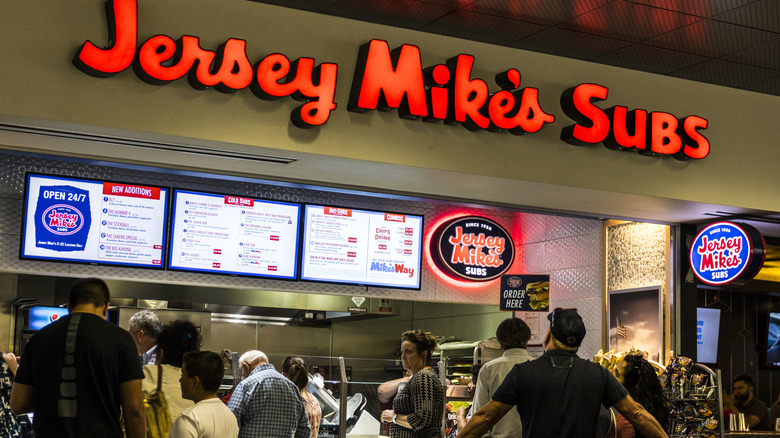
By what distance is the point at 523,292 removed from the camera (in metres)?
8.35

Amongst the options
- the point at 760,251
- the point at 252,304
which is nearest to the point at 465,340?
the point at 252,304

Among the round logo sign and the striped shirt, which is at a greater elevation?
the round logo sign

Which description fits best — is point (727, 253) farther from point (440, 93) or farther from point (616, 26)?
point (440, 93)

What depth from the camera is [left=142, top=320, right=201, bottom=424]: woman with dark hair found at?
4.38 metres

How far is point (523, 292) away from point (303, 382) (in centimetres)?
301

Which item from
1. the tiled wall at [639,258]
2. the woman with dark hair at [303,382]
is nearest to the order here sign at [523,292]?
the tiled wall at [639,258]

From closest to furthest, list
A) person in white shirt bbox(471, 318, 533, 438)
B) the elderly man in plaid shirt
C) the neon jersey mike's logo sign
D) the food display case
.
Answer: the elderly man in plaid shirt
person in white shirt bbox(471, 318, 533, 438)
the food display case
the neon jersey mike's logo sign

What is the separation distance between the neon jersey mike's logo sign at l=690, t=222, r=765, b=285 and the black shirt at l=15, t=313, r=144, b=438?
211 inches

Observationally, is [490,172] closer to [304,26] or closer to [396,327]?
[304,26]

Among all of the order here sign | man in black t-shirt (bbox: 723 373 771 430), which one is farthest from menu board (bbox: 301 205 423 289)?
man in black t-shirt (bbox: 723 373 771 430)

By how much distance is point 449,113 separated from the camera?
6.38 m

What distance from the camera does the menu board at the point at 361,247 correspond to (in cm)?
803

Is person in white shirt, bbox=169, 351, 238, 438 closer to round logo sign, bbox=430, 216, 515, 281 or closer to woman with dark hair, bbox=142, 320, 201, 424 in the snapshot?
woman with dark hair, bbox=142, 320, 201, 424

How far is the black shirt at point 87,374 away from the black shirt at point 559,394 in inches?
65.5
